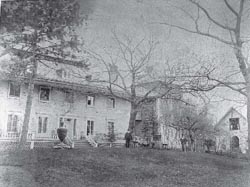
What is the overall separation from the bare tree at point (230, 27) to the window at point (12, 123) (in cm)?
194

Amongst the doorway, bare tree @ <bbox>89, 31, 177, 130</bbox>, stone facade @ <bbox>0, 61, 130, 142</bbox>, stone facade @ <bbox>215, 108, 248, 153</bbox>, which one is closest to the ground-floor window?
stone facade @ <bbox>0, 61, 130, 142</bbox>

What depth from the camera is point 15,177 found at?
7.00 feet

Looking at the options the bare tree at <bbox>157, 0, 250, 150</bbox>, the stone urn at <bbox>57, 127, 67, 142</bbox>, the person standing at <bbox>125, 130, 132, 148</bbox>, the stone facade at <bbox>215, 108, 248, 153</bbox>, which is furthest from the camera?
the bare tree at <bbox>157, 0, 250, 150</bbox>

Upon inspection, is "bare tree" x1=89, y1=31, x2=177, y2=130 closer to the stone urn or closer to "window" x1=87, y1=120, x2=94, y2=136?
"window" x1=87, y1=120, x2=94, y2=136

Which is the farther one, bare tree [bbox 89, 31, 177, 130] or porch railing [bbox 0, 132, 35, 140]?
bare tree [bbox 89, 31, 177, 130]

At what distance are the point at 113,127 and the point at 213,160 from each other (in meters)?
1.12

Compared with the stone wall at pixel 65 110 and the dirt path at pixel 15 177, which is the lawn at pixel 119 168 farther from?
the stone wall at pixel 65 110

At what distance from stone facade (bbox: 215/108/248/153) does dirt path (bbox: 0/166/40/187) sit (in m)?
1.96

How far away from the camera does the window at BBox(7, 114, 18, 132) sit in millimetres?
2317

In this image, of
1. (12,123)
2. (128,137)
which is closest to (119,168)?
(128,137)

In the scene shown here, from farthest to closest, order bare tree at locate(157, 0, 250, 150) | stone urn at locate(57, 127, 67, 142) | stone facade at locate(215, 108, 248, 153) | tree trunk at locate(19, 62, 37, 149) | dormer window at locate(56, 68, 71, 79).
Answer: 1. bare tree at locate(157, 0, 250, 150)
2. stone facade at locate(215, 108, 248, 153)
3. dormer window at locate(56, 68, 71, 79)
4. stone urn at locate(57, 127, 67, 142)
5. tree trunk at locate(19, 62, 37, 149)

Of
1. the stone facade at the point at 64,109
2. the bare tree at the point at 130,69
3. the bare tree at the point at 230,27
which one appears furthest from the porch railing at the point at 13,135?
the bare tree at the point at 230,27

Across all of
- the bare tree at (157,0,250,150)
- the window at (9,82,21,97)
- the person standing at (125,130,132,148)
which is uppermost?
the bare tree at (157,0,250,150)

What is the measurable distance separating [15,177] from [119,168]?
0.88 metres
